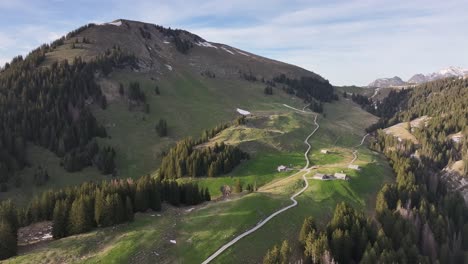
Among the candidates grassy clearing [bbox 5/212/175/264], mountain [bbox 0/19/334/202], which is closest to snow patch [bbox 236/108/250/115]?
mountain [bbox 0/19/334/202]

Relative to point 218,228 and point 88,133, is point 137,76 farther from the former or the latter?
point 218,228

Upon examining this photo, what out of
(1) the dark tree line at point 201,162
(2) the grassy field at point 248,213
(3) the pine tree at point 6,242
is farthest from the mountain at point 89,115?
(3) the pine tree at point 6,242

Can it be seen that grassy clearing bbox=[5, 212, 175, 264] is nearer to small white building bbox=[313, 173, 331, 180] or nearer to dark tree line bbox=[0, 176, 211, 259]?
dark tree line bbox=[0, 176, 211, 259]

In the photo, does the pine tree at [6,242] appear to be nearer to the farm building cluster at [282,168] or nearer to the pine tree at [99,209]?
the pine tree at [99,209]

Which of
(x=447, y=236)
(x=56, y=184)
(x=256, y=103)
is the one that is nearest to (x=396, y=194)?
(x=447, y=236)

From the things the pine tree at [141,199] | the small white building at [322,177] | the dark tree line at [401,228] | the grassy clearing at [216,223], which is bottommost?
the dark tree line at [401,228]
